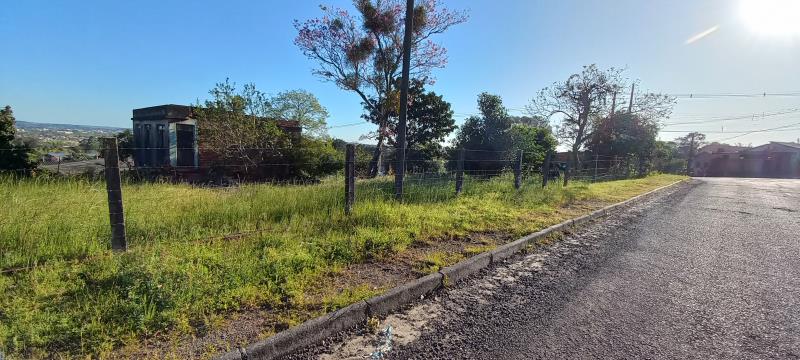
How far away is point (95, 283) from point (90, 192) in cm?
291

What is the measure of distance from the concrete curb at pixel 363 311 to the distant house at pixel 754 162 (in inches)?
1937

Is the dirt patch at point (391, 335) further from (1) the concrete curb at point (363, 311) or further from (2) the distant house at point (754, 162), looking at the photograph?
(2) the distant house at point (754, 162)

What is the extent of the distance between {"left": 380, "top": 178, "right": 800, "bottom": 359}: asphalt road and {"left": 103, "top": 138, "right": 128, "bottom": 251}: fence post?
302cm

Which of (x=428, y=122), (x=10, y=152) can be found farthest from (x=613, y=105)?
(x=10, y=152)

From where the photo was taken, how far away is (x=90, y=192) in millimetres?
4891

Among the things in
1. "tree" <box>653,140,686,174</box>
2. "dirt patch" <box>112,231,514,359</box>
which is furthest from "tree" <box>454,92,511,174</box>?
"tree" <box>653,140,686,174</box>

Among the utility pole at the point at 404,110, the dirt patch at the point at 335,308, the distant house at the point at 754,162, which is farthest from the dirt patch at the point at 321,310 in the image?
the distant house at the point at 754,162

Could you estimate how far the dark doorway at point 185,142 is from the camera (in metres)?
15.5

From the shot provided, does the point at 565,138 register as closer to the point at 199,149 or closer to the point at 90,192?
the point at 199,149

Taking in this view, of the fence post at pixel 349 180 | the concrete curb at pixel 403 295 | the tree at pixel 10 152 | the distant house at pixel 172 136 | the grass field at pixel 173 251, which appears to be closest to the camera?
the grass field at pixel 173 251

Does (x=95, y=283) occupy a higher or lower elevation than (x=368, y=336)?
higher

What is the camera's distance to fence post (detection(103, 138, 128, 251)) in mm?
3377

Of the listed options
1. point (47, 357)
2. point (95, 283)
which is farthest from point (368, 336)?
point (95, 283)

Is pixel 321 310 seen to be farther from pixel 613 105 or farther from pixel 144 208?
pixel 613 105
